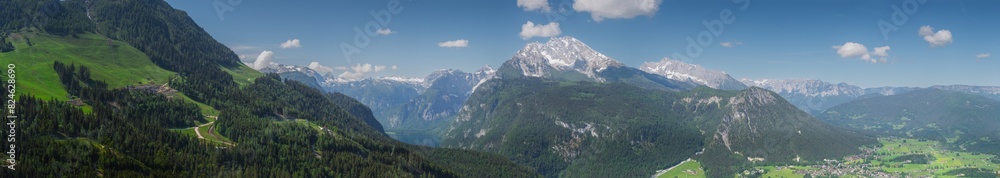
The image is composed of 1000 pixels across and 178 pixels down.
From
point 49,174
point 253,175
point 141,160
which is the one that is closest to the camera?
point 49,174

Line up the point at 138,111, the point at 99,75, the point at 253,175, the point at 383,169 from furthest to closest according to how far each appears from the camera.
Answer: the point at 99,75 → the point at 383,169 → the point at 138,111 → the point at 253,175

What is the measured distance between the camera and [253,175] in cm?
12006

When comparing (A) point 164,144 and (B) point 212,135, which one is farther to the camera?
(B) point 212,135

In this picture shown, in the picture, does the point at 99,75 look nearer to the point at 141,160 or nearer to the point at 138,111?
the point at 138,111

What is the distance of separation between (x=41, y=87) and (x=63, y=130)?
199 ft

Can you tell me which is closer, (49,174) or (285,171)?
(49,174)

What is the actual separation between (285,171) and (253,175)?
11.5m

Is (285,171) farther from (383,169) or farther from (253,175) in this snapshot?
(383,169)

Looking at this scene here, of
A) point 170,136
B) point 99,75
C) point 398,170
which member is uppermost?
point 99,75

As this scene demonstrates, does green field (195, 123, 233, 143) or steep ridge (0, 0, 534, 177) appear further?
green field (195, 123, 233, 143)

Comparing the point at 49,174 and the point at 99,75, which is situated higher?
the point at 99,75

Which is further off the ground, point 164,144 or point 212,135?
point 164,144

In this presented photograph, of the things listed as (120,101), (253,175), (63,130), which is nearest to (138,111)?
(120,101)

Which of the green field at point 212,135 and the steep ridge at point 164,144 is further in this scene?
the green field at point 212,135
